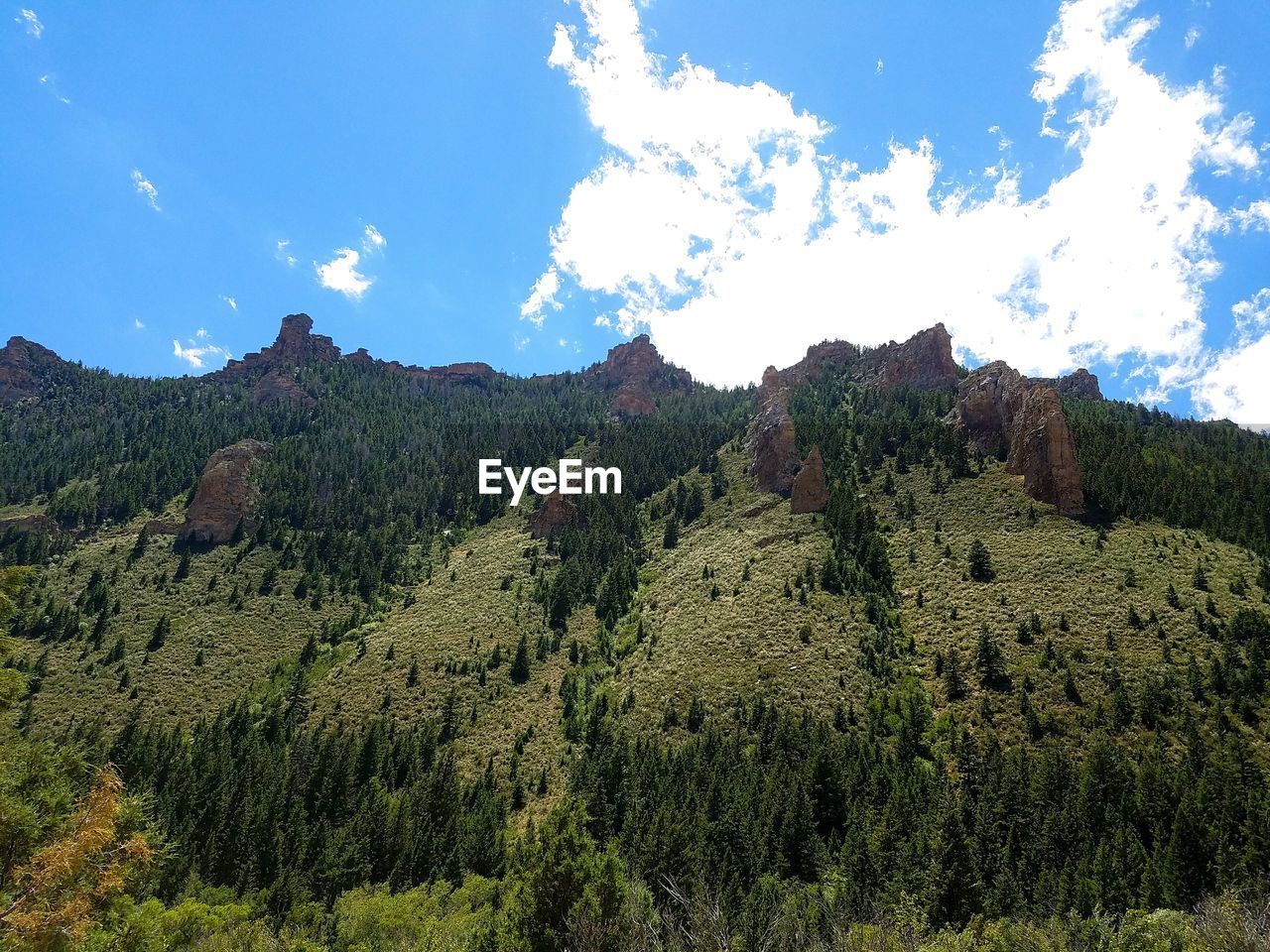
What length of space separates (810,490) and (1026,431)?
30834 mm

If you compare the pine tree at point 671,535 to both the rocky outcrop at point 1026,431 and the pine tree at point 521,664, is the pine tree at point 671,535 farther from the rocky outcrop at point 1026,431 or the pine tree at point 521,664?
the rocky outcrop at point 1026,431

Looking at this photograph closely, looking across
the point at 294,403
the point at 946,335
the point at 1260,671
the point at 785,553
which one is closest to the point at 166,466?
the point at 294,403

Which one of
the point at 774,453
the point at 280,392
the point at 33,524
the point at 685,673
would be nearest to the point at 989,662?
the point at 685,673

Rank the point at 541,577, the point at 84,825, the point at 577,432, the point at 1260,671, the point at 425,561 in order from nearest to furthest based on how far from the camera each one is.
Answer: the point at 84,825 < the point at 1260,671 < the point at 541,577 < the point at 425,561 < the point at 577,432

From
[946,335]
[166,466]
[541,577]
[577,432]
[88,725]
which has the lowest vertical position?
[88,725]

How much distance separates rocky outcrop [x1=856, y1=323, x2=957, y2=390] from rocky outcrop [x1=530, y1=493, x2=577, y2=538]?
95.2 meters

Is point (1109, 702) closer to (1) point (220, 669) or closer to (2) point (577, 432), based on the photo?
(1) point (220, 669)

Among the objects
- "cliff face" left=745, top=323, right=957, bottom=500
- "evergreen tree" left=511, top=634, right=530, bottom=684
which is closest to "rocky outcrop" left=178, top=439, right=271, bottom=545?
"evergreen tree" left=511, top=634, right=530, bottom=684

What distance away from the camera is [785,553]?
84.5 metres

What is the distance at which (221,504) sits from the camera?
113 meters

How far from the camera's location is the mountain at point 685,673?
112 ft

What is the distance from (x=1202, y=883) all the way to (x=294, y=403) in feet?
659

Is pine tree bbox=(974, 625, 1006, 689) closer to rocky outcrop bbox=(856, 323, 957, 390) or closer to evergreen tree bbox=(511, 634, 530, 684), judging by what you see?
evergreen tree bbox=(511, 634, 530, 684)

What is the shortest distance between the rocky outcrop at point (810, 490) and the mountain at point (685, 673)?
631mm
